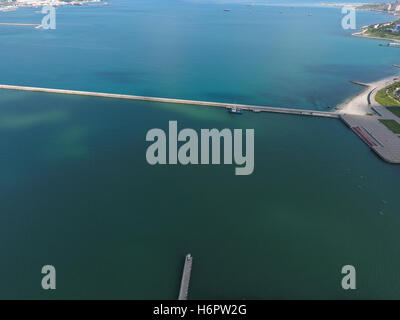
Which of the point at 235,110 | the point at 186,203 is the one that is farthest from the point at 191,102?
the point at 186,203

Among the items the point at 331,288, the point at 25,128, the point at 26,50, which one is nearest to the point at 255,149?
the point at 331,288

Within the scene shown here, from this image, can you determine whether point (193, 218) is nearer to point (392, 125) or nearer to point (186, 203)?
point (186, 203)

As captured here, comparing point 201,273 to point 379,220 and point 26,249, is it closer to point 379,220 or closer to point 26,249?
point 26,249

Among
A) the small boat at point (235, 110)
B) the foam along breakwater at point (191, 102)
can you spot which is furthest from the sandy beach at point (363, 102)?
the small boat at point (235, 110)

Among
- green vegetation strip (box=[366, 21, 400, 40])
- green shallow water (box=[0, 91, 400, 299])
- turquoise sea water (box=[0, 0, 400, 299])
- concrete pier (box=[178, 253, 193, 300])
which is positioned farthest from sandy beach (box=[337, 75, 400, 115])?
green vegetation strip (box=[366, 21, 400, 40])

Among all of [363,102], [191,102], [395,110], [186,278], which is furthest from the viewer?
[363,102]

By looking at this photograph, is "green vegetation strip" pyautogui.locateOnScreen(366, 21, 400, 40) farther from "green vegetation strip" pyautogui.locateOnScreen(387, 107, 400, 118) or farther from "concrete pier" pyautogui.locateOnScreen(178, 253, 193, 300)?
"concrete pier" pyautogui.locateOnScreen(178, 253, 193, 300)
